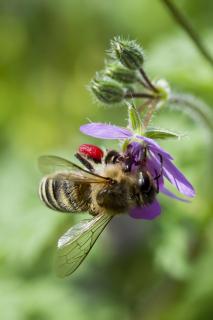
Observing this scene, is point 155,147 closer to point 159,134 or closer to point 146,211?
point 159,134

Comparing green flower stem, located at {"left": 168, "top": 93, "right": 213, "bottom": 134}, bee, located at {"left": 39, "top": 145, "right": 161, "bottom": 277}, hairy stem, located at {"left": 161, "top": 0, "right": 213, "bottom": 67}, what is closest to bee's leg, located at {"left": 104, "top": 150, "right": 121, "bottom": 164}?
bee, located at {"left": 39, "top": 145, "right": 161, "bottom": 277}

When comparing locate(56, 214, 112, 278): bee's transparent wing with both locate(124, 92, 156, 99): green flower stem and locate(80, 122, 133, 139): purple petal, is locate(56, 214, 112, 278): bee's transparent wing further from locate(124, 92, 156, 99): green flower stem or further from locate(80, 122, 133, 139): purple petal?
locate(124, 92, 156, 99): green flower stem

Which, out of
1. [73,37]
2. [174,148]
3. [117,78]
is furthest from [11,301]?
[73,37]

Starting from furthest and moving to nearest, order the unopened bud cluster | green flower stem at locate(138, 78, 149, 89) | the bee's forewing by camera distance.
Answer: green flower stem at locate(138, 78, 149, 89), the unopened bud cluster, the bee's forewing

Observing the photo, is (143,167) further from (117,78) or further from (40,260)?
(40,260)

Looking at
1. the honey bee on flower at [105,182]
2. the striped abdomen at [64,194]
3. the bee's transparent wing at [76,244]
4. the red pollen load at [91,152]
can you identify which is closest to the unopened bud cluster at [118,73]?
the honey bee on flower at [105,182]

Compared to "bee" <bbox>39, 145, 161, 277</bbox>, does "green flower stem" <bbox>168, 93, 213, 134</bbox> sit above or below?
above

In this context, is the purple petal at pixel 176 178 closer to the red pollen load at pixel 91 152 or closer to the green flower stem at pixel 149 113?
the green flower stem at pixel 149 113
